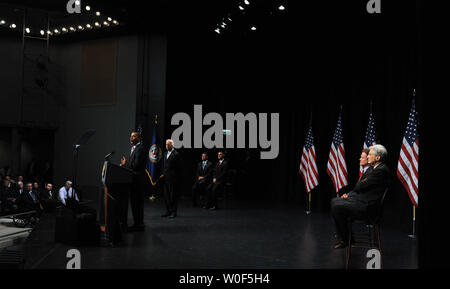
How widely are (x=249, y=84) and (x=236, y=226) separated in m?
5.99

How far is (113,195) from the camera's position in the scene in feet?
15.5

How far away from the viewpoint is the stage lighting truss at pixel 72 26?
11766mm

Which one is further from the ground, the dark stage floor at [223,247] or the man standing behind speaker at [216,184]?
the man standing behind speaker at [216,184]

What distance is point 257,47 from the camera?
1076 cm

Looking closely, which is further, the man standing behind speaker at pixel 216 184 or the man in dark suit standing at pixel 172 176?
the man standing behind speaker at pixel 216 184

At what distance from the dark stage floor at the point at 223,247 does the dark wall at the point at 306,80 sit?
1671mm

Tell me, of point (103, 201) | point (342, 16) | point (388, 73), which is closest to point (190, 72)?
point (342, 16)

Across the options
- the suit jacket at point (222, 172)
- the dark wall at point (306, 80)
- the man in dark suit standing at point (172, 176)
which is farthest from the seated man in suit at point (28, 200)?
the dark wall at point (306, 80)

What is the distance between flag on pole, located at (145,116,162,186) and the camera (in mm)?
10242

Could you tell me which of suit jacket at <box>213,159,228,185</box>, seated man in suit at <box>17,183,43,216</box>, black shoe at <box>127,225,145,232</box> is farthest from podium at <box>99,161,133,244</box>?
suit jacket at <box>213,159,228,185</box>

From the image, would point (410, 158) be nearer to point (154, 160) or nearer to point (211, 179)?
point (211, 179)

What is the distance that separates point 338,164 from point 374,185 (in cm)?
293

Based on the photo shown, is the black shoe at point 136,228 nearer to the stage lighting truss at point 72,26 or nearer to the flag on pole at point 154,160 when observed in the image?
the flag on pole at point 154,160

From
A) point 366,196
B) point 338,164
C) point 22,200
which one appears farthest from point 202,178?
point 366,196
